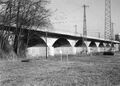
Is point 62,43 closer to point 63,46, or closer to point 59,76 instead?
point 63,46

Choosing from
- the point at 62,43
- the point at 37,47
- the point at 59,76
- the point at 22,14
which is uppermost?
the point at 22,14

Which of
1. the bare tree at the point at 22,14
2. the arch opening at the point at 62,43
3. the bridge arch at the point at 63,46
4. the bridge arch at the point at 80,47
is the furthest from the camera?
the bridge arch at the point at 80,47

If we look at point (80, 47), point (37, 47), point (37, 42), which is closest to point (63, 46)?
point (80, 47)

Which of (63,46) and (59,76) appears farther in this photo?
(63,46)

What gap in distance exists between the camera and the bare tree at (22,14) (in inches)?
708

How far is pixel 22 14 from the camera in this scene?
65.9 feet

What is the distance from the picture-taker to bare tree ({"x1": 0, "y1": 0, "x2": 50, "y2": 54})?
59.0ft

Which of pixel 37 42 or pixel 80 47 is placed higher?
pixel 37 42

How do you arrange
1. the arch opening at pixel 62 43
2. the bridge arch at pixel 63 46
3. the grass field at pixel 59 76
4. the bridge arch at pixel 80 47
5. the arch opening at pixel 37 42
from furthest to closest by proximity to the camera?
the bridge arch at pixel 80 47, the bridge arch at pixel 63 46, the arch opening at pixel 62 43, the arch opening at pixel 37 42, the grass field at pixel 59 76

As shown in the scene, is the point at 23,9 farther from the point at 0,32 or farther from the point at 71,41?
the point at 71,41

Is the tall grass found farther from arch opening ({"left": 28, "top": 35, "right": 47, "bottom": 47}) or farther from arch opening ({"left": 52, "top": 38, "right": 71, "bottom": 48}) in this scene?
arch opening ({"left": 52, "top": 38, "right": 71, "bottom": 48})

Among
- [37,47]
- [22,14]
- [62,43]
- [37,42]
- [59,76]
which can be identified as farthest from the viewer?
[62,43]

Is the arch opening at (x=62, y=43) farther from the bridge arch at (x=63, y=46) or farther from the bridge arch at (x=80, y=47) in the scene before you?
the bridge arch at (x=80, y=47)

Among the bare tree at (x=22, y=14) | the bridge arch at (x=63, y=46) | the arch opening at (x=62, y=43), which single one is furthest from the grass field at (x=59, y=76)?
the bridge arch at (x=63, y=46)
